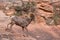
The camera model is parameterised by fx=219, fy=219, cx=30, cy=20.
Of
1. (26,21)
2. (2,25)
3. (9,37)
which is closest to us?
(9,37)

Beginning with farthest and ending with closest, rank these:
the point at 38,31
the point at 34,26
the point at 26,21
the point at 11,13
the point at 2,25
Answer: the point at 11,13
the point at 34,26
the point at 38,31
the point at 2,25
the point at 26,21

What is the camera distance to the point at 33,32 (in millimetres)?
9844

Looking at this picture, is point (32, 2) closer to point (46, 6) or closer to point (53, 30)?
point (46, 6)

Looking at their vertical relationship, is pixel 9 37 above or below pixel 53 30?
above

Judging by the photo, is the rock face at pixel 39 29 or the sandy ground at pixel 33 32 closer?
the sandy ground at pixel 33 32

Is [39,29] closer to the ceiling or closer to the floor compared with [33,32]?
closer to the floor

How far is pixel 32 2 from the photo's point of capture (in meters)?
12.2

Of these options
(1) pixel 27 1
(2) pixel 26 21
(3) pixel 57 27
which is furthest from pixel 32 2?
(2) pixel 26 21

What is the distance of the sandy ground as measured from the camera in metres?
7.73

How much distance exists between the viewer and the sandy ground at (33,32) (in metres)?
7.73

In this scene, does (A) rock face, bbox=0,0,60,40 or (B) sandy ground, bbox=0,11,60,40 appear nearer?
(B) sandy ground, bbox=0,11,60,40

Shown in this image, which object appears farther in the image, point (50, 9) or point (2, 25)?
point (50, 9)

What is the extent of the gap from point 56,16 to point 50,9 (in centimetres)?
56

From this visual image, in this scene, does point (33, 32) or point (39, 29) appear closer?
point (33, 32)
